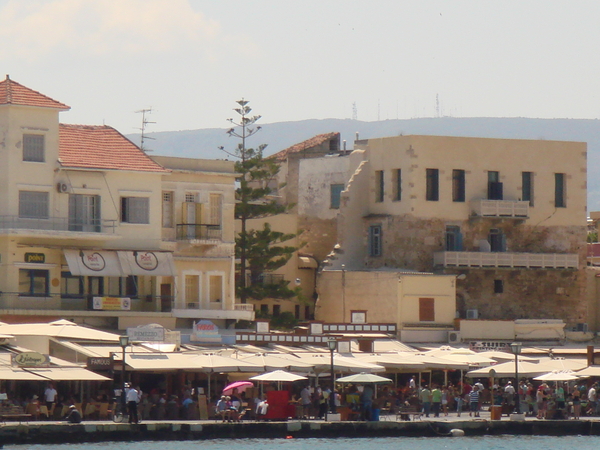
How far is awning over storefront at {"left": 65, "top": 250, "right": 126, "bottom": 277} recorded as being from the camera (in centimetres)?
5240

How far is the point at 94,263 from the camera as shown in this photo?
5294 cm

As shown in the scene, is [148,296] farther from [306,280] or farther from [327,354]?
[306,280]

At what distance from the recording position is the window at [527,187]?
6588 centimetres

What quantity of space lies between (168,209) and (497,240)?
15.6m

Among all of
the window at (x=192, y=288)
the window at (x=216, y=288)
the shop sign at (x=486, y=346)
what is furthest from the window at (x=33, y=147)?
the shop sign at (x=486, y=346)

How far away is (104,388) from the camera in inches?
1892

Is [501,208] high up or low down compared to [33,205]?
up

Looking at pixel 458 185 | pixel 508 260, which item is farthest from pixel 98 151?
pixel 508 260

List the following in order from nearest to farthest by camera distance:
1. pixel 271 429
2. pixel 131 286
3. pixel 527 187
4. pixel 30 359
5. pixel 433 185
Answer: pixel 30 359
pixel 271 429
pixel 131 286
pixel 433 185
pixel 527 187

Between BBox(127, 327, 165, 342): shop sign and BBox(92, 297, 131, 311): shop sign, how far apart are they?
14.1 feet

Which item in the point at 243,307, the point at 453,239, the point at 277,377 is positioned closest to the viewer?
the point at 277,377

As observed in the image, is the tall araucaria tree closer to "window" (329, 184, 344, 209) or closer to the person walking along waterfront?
"window" (329, 184, 344, 209)

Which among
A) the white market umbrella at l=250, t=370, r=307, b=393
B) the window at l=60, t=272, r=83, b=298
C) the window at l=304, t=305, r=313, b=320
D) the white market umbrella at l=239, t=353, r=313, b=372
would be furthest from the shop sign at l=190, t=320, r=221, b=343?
the window at l=304, t=305, r=313, b=320

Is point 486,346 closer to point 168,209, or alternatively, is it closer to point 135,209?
point 168,209
